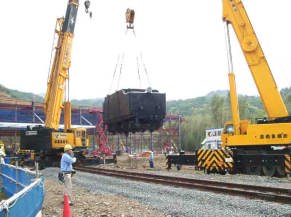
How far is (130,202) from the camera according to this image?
1066 centimetres

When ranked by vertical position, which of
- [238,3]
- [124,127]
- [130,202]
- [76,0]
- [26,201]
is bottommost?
[130,202]

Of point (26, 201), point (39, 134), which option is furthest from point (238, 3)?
point (26, 201)

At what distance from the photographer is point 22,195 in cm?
509

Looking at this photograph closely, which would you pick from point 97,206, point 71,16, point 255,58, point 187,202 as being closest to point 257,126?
point 255,58

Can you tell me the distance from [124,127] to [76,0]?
478 inches

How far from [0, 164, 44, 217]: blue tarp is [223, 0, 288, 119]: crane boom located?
11377 millimetres

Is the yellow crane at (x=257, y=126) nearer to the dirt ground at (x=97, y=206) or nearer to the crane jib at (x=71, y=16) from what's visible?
the dirt ground at (x=97, y=206)

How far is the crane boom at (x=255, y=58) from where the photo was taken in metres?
17.5

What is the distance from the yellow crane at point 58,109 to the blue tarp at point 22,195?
1168cm

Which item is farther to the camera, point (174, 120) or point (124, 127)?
point (174, 120)

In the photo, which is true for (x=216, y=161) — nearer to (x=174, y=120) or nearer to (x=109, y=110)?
(x=109, y=110)

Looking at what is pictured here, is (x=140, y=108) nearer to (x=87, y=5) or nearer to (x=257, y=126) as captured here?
(x=257, y=126)

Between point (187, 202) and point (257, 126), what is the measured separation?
25.9 ft

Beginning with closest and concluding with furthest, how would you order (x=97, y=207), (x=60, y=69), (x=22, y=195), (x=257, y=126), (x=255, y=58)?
(x=22, y=195) → (x=97, y=207) → (x=257, y=126) → (x=255, y=58) → (x=60, y=69)
